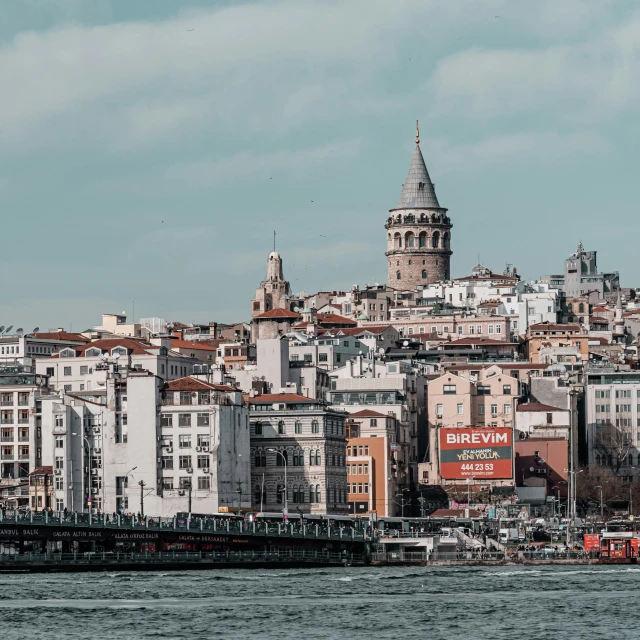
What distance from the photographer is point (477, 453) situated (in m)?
163

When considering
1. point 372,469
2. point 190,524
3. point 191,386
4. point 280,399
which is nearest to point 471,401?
point 372,469

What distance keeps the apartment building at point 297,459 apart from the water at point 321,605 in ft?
107

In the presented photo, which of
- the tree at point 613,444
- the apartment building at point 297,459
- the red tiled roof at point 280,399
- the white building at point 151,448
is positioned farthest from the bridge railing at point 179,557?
the tree at point 613,444

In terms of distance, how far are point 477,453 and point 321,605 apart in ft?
216

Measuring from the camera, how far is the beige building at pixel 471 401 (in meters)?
178

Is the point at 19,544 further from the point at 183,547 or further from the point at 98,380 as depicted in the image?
the point at 98,380

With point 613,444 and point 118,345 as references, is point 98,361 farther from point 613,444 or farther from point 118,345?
point 613,444

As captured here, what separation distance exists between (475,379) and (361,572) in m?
64.2

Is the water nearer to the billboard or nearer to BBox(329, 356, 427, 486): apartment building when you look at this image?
the billboard

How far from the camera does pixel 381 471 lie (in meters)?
163

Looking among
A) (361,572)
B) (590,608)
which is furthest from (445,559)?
(590,608)

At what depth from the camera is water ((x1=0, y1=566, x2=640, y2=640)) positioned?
88.4 metres

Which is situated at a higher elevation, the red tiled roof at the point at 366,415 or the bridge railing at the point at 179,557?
the red tiled roof at the point at 366,415

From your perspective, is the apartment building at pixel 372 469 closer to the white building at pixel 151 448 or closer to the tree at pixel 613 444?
the white building at pixel 151 448
